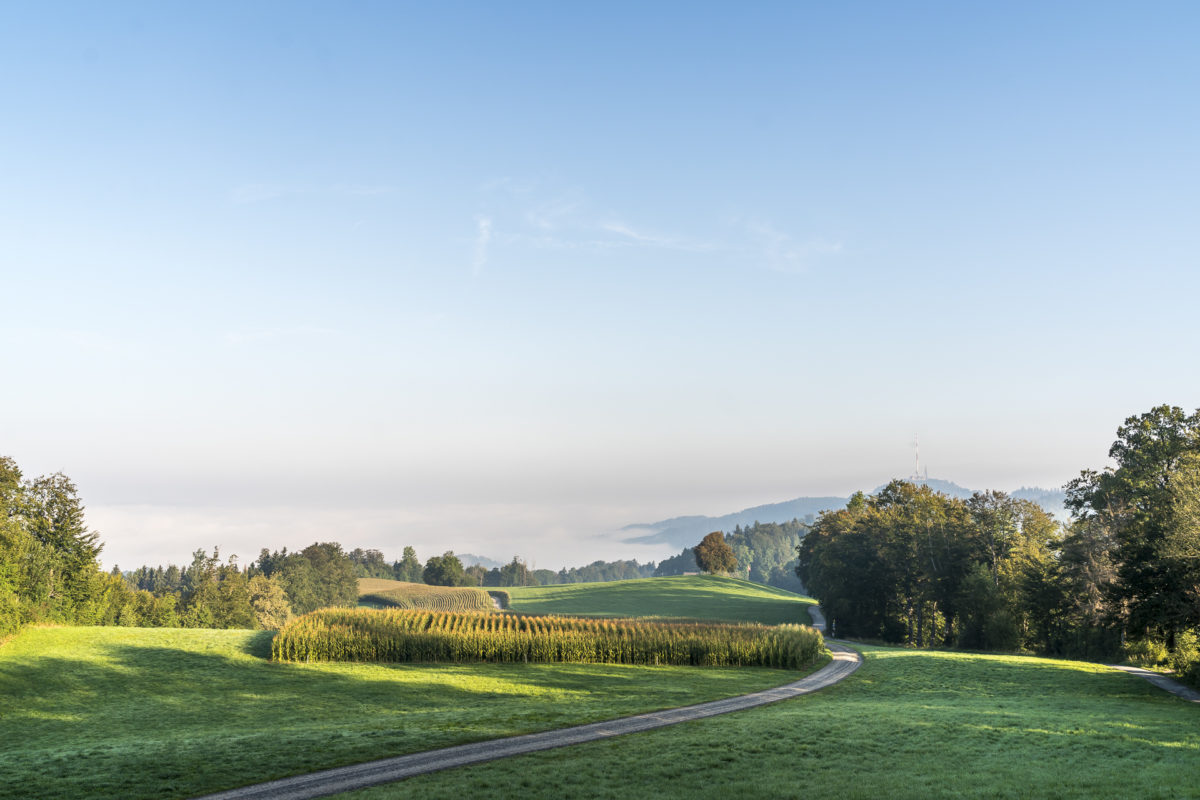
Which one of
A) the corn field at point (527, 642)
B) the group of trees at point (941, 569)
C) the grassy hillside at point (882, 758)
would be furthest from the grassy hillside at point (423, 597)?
the grassy hillside at point (882, 758)

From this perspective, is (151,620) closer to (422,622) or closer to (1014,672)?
(422,622)

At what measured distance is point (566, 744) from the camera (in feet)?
61.0

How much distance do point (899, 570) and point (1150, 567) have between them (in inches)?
1543

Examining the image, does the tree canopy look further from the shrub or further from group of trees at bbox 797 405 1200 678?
the shrub

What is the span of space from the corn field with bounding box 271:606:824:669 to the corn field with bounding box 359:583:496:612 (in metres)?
63.1

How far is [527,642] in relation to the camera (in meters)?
41.1

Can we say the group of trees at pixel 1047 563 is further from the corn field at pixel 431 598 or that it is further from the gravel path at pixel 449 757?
the corn field at pixel 431 598

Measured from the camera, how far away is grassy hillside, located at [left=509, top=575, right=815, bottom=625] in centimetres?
8850

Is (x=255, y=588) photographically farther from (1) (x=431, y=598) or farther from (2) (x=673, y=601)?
(2) (x=673, y=601)

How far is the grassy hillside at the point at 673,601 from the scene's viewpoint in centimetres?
8850

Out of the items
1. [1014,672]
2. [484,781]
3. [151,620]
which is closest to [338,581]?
[151,620]

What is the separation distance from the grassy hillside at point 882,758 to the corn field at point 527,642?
1492 cm

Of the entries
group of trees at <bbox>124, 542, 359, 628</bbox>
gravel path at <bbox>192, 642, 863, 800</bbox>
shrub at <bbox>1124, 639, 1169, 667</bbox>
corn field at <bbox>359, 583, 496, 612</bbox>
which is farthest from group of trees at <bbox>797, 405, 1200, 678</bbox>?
group of trees at <bbox>124, 542, 359, 628</bbox>

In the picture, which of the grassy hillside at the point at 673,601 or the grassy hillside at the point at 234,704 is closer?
the grassy hillside at the point at 234,704
